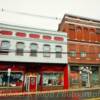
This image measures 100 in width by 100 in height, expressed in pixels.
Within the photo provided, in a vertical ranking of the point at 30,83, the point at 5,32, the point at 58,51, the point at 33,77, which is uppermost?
the point at 5,32

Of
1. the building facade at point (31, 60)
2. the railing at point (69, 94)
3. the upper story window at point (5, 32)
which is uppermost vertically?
the upper story window at point (5, 32)

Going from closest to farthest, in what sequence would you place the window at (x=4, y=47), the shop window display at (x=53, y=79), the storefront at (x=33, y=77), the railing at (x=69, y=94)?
the railing at (x=69, y=94) → the storefront at (x=33, y=77) → the window at (x=4, y=47) → the shop window display at (x=53, y=79)

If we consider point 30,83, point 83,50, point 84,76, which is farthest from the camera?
point 83,50

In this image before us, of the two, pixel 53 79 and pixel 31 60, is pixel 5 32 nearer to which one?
pixel 31 60

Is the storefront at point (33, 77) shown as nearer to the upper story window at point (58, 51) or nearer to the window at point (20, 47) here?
the upper story window at point (58, 51)

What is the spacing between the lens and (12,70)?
29.1 m

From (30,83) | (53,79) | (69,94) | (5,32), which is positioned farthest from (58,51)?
(69,94)

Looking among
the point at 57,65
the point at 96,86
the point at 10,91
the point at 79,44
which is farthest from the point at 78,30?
the point at 10,91

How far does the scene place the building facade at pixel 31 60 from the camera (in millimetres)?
28906

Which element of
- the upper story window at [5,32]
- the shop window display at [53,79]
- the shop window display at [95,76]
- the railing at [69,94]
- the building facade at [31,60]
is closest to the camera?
the railing at [69,94]

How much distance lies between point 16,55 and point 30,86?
5.45 meters

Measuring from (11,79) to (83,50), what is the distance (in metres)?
14.5

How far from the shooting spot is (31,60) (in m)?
30.3

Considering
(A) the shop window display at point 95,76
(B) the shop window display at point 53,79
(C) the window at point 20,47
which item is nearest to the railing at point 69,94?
(B) the shop window display at point 53,79
